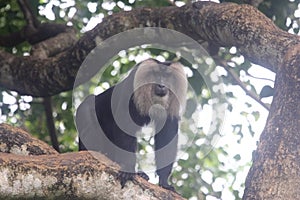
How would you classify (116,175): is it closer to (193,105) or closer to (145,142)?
(193,105)

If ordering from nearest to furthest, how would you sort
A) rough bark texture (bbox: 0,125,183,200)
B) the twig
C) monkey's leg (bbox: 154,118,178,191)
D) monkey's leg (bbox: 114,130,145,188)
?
rough bark texture (bbox: 0,125,183,200), monkey's leg (bbox: 114,130,145,188), monkey's leg (bbox: 154,118,178,191), the twig

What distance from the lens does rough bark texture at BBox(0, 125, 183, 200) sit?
122 inches

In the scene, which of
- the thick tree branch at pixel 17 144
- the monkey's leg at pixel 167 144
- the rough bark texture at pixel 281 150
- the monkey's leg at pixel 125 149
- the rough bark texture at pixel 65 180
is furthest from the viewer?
the monkey's leg at pixel 167 144

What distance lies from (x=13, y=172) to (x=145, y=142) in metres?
3.47

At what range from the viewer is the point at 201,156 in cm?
652

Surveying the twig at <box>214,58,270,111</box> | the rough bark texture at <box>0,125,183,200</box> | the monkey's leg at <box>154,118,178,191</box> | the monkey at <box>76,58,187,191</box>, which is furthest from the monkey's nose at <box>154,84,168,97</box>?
the rough bark texture at <box>0,125,183,200</box>

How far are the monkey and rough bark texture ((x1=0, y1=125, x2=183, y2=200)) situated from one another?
1.12 meters

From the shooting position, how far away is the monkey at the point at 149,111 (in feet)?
14.6

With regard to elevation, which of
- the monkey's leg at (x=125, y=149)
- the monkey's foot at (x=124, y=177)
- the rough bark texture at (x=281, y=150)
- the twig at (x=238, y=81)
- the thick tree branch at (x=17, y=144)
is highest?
the rough bark texture at (x=281, y=150)

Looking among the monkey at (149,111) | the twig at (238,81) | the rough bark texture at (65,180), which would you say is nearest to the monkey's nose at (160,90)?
the monkey at (149,111)

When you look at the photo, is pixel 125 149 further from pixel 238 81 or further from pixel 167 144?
pixel 238 81

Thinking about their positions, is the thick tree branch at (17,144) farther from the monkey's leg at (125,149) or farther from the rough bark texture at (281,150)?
the rough bark texture at (281,150)

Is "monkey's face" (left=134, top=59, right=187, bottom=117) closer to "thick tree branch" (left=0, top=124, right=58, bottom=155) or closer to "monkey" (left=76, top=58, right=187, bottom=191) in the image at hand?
Result: "monkey" (left=76, top=58, right=187, bottom=191)

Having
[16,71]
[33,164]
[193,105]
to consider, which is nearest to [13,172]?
[33,164]
